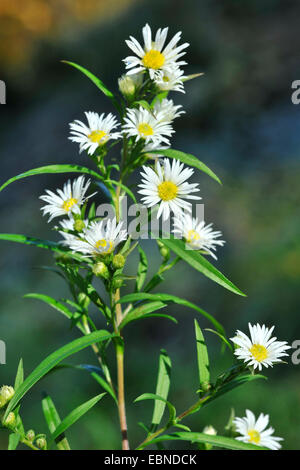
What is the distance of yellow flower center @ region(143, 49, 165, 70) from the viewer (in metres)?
0.71

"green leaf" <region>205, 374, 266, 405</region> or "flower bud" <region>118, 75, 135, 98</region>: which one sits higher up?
"flower bud" <region>118, 75, 135, 98</region>

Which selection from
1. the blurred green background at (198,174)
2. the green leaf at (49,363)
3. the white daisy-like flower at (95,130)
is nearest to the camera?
the green leaf at (49,363)

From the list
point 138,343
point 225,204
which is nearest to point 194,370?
point 138,343

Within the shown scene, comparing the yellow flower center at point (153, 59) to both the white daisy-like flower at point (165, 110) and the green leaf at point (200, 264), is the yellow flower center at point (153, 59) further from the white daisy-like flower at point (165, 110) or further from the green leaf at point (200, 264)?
the green leaf at point (200, 264)

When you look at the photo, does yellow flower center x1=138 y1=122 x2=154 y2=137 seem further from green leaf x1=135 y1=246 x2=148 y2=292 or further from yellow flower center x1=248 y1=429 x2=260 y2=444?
yellow flower center x1=248 y1=429 x2=260 y2=444

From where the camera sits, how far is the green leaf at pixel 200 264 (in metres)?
0.65

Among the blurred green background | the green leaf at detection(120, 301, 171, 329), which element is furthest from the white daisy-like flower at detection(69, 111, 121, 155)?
the blurred green background

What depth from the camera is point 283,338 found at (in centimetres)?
201

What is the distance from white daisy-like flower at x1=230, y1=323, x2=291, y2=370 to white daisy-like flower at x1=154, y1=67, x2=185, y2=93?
0.36m

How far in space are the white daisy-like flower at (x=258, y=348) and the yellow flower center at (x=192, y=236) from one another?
7.2 inches

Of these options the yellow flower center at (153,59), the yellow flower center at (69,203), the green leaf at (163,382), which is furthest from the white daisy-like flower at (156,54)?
the green leaf at (163,382)

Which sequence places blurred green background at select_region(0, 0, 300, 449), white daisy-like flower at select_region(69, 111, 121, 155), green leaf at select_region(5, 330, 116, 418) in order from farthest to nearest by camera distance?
blurred green background at select_region(0, 0, 300, 449), white daisy-like flower at select_region(69, 111, 121, 155), green leaf at select_region(5, 330, 116, 418)

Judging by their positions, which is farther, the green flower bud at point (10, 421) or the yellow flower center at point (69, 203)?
the yellow flower center at point (69, 203)

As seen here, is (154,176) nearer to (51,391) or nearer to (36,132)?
(51,391)
